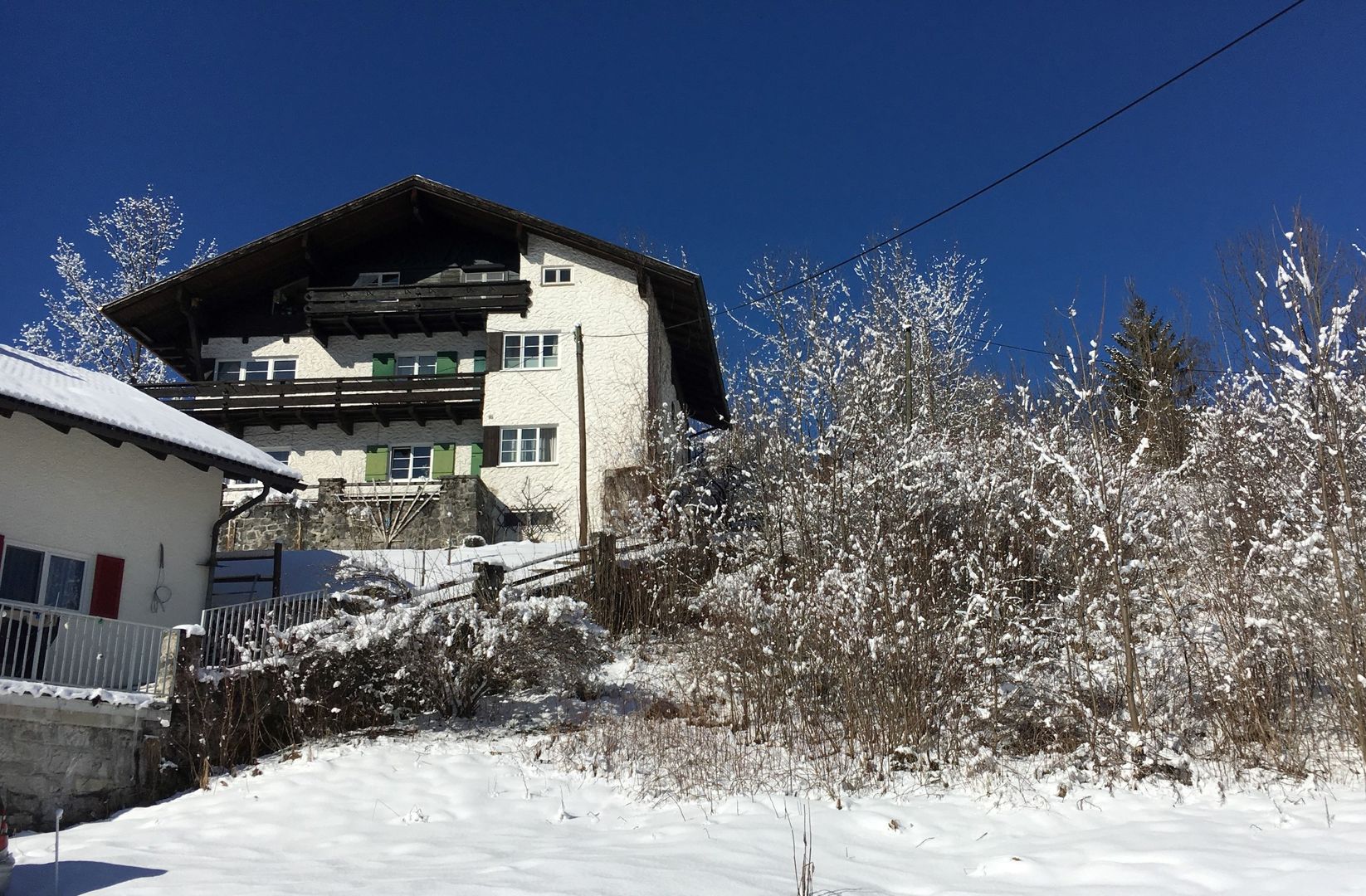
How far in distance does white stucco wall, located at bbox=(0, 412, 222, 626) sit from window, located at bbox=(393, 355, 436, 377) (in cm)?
1303

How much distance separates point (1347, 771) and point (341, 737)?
32.5 ft

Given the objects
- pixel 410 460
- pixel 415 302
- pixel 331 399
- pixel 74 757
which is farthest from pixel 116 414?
pixel 415 302

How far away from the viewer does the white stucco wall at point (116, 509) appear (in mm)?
12734

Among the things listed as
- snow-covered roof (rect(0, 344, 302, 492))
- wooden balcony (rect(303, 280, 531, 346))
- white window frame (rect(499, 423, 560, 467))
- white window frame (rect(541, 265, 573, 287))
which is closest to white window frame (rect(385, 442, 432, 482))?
white window frame (rect(499, 423, 560, 467))

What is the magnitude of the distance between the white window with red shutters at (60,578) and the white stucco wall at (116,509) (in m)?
0.06

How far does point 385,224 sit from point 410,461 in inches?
282

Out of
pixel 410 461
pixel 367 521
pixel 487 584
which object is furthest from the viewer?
pixel 410 461

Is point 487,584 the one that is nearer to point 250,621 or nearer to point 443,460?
point 250,621

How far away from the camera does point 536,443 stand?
26.5 m

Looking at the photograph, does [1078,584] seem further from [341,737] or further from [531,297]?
[531,297]

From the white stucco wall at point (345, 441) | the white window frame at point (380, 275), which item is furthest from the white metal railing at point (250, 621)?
the white window frame at point (380, 275)

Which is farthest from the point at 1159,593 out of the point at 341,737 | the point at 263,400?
the point at 263,400

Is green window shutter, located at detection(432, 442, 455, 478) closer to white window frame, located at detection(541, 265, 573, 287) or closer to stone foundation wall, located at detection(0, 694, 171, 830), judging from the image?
white window frame, located at detection(541, 265, 573, 287)

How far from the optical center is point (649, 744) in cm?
1050
